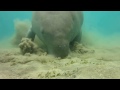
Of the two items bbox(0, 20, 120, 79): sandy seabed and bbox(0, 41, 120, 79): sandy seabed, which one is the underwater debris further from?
bbox(0, 41, 120, 79): sandy seabed

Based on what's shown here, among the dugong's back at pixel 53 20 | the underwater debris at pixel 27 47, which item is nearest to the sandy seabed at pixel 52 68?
the underwater debris at pixel 27 47

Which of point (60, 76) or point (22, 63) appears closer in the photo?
point (60, 76)

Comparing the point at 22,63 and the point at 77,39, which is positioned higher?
the point at 77,39

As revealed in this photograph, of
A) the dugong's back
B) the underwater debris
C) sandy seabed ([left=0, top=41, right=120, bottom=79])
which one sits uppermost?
the dugong's back

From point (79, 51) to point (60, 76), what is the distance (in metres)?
4.55

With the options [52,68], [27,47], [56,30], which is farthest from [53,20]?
[52,68]

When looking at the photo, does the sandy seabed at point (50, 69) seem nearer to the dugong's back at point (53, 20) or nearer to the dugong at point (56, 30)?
the dugong at point (56, 30)

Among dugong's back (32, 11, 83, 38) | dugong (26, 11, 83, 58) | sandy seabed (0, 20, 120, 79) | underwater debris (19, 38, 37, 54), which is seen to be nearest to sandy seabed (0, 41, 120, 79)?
sandy seabed (0, 20, 120, 79)

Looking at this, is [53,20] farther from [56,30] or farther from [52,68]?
[52,68]

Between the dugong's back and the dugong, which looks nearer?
the dugong
